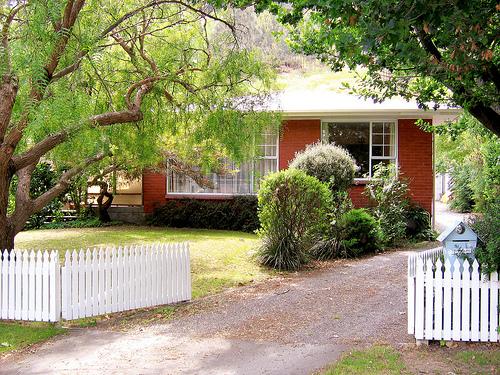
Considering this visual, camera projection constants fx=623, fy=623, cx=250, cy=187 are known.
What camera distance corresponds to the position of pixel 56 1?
8.67 meters

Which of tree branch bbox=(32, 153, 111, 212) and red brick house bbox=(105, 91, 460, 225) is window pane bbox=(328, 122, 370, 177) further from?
tree branch bbox=(32, 153, 111, 212)

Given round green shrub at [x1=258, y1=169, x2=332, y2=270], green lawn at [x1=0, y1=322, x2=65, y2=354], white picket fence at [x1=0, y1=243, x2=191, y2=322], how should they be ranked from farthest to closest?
round green shrub at [x1=258, y1=169, x2=332, y2=270]
white picket fence at [x1=0, y1=243, x2=191, y2=322]
green lawn at [x1=0, y1=322, x2=65, y2=354]

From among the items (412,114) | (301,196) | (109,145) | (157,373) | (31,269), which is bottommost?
(157,373)

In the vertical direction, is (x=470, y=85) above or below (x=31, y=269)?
above

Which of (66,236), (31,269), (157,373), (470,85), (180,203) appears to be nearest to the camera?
(157,373)

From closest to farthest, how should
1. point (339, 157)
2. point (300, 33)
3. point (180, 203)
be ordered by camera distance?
point (300, 33) → point (339, 157) → point (180, 203)

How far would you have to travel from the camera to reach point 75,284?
8469mm

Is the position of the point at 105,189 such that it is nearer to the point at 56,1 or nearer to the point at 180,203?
the point at 180,203

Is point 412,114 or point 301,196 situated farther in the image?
point 412,114

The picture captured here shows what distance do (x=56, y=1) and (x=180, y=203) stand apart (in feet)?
43.0

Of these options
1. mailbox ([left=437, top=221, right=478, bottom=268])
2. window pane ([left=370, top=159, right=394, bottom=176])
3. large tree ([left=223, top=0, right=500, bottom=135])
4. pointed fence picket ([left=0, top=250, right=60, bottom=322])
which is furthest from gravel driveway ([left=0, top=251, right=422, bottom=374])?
window pane ([left=370, top=159, right=394, bottom=176])

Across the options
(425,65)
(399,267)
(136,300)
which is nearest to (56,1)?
(136,300)

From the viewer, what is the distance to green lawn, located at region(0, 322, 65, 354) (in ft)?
25.4

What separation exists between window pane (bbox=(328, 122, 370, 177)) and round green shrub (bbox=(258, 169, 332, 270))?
272 inches
